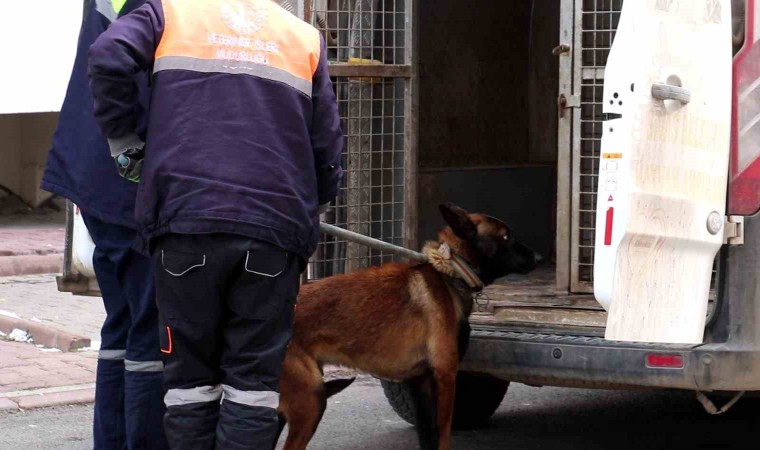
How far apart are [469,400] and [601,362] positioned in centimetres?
157

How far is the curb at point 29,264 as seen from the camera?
31.8ft

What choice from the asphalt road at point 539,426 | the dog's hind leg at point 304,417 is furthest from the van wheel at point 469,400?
the dog's hind leg at point 304,417

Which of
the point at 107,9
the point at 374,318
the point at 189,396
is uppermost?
the point at 107,9

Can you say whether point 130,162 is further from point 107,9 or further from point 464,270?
point 464,270

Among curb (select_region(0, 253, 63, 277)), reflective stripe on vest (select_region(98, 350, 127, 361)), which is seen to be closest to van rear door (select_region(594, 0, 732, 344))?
reflective stripe on vest (select_region(98, 350, 127, 361))

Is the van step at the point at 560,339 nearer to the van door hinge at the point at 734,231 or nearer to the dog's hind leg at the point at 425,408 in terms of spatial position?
the dog's hind leg at the point at 425,408

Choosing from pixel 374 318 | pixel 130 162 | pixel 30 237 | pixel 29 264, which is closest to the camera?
pixel 130 162

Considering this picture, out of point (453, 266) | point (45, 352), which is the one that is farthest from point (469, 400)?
point (45, 352)

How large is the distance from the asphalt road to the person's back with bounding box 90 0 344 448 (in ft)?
5.74

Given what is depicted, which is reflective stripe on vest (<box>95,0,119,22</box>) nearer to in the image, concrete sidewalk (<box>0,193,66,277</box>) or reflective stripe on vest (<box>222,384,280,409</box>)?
reflective stripe on vest (<box>222,384,280,409</box>)

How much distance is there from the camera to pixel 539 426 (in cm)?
581

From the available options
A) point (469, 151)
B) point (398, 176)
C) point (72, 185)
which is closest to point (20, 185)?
point (469, 151)

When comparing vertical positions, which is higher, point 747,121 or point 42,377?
point 747,121

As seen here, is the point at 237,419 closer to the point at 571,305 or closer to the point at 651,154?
the point at 651,154
